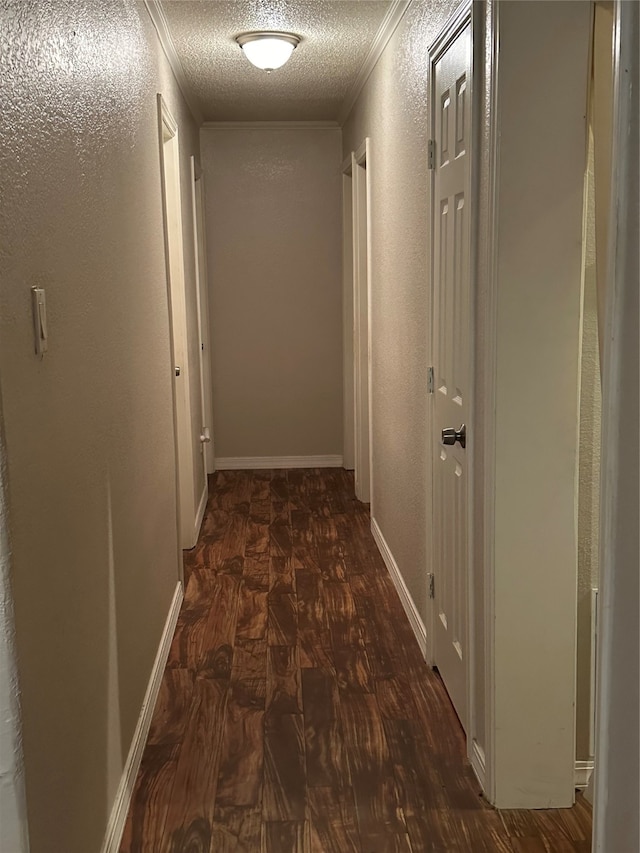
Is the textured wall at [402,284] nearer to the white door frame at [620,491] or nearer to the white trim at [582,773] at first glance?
the white trim at [582,773]

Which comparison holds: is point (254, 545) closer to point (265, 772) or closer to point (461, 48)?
point (265, 772)

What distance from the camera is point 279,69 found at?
451 cm

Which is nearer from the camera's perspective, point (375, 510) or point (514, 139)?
point (514, 139)

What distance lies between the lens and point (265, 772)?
8.10 ft

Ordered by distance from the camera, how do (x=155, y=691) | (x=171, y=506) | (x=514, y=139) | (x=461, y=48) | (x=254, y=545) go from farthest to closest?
1. (x=254, y=545)
2. (x=171, y=506)
3. (x=155, y=691)
4. (x=461, y=48)
5. (x=514, y=139)

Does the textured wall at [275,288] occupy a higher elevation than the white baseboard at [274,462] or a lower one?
higher

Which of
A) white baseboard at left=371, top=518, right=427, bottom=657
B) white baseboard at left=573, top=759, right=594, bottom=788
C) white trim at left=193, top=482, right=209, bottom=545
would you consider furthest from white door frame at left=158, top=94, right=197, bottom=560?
white baseboard at left=573, top=759, right=594, bottom=788

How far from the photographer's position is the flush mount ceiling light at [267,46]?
3.79 m

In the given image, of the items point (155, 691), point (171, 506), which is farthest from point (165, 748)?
point (171, 506)

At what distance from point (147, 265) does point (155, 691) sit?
4.76 feet

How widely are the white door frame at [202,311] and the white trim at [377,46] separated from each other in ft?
3.30

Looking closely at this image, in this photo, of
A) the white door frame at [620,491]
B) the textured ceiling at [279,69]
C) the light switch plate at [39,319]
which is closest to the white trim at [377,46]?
the textured ceiling at [279,69]

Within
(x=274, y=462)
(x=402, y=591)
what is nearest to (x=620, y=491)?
(x=402, y=591)

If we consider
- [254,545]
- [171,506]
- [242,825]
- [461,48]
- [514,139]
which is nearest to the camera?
[514,139]
